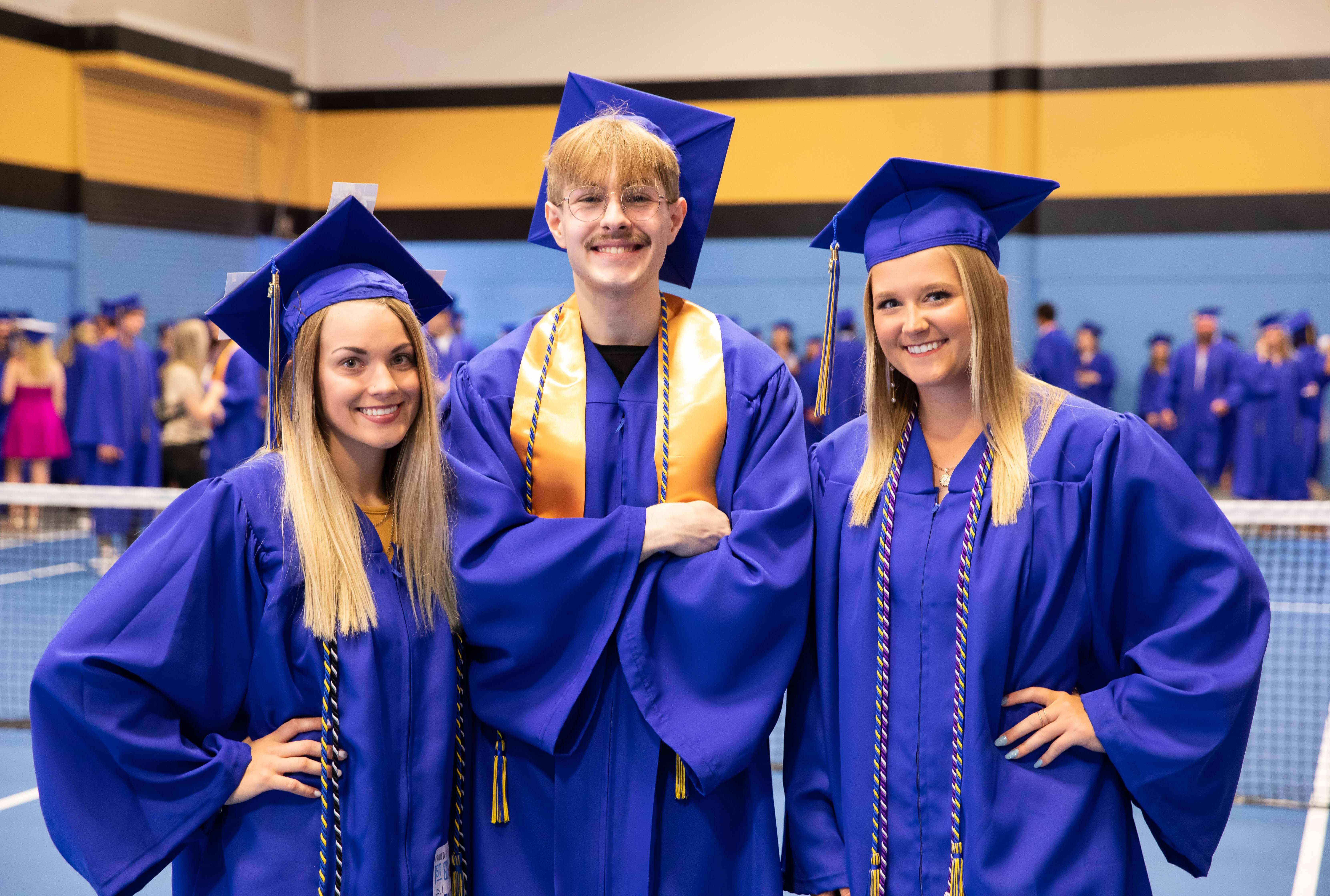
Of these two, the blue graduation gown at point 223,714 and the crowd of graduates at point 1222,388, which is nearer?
the blue graduation gown at point 223,714

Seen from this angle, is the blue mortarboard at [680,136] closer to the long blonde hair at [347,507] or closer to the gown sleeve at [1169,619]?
the long blonde hair at [347,507]

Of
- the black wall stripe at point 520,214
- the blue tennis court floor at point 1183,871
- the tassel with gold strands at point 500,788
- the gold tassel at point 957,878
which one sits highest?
the black wall stripe at point 520,214

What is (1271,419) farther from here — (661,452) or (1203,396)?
(661,452)

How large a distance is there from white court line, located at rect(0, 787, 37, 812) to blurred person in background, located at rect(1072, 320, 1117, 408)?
13615mm

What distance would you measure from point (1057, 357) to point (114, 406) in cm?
1168

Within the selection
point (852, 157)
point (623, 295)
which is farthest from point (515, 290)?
point (623, 295)

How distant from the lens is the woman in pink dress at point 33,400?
12148mm

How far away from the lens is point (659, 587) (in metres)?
2.36

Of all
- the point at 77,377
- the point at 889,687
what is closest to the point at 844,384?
the point at 77,377

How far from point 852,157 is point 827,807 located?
1492cm

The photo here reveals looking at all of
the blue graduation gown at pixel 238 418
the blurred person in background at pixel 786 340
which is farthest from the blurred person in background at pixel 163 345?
the blurred person in background at pixel 786 340

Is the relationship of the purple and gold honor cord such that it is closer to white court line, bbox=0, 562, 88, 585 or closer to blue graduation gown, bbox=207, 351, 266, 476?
blue graduation gown, bbox=207, 351, 266, 476

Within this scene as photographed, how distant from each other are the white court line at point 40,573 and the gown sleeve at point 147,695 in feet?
28.0

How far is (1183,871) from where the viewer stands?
4.52m
